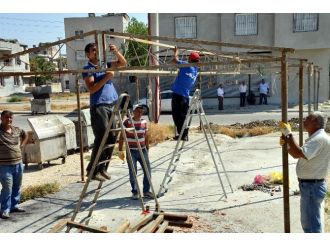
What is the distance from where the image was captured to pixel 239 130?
1731cm

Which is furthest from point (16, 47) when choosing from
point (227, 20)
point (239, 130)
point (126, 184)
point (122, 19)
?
point (126, 184)

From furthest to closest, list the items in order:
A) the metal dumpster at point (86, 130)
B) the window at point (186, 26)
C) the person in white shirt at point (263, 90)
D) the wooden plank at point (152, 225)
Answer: the window at point (186, 26) < the person in white shirt at point (263, 90) < the metal dumpster at point (86, 130) < the wooden plank at point (152, 225)

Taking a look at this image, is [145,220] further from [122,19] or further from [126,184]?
[122,19]

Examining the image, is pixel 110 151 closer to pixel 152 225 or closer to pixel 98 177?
pixel 98 177

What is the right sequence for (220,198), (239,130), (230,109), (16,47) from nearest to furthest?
(220,198) < (239,130) < (230,109) < (16,47)

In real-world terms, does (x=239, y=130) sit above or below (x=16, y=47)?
below

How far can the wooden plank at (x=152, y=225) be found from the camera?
578 cm

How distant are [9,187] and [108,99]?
2.72m

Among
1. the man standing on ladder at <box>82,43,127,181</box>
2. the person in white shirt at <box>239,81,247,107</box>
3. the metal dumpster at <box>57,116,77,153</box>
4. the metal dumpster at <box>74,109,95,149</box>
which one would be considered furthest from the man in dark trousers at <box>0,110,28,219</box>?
the person in white shirt at <box>239,81,247,107</box>

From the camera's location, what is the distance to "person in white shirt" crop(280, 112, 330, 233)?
211 inches

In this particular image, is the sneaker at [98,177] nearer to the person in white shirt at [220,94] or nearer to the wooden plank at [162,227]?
the wooden plank at [162,227]

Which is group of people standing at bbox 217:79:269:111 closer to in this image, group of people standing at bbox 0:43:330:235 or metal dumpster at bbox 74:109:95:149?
metal dumpster at bbox 74:109:95:149

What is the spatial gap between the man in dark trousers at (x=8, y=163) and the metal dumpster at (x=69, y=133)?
4.80m

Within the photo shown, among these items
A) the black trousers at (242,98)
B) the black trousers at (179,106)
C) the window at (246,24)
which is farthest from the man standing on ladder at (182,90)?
the window at (246,24)
